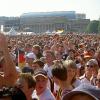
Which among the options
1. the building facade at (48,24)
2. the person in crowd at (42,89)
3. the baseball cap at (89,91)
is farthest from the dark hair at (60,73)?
the building facade at (48,24)

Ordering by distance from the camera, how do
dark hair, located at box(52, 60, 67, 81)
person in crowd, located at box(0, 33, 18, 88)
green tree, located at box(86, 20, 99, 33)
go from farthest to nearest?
green tree, located at box(86, 20, 99, 33)
dark hair, located at box(52, 60, 67, 81)
person in crowd, located at box(0, 33, 18, 88)

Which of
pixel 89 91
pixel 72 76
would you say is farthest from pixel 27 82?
pixel 89 91

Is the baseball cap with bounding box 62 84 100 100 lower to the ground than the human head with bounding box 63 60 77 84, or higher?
higher

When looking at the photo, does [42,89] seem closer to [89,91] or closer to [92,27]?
[89,91]

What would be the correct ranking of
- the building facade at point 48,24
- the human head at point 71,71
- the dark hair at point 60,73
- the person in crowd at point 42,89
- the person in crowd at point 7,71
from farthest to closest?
1. the building facade at point 48,24
2. the human head at point 71,71
3. the person in crowd at point 42,89
4. the dark hair at point 60,73
5. the person in crowd at point 7,71

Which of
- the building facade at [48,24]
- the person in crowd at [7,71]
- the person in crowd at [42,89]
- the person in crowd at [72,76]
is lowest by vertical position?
the building facade at [48,24]

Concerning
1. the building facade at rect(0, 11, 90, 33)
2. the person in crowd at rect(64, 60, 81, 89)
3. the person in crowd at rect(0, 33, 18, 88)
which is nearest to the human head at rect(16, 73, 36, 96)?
the person in crowd at rect(0, 33, 18, 88)

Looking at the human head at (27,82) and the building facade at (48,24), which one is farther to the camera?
the building facade at (48,24)

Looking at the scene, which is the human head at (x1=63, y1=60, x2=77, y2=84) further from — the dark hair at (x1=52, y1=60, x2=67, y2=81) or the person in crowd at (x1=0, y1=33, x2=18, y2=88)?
the person in crowd at (x1=0, y1=33, x2=18, y2=88)

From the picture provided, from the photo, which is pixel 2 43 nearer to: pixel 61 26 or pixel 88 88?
pixel 88 88

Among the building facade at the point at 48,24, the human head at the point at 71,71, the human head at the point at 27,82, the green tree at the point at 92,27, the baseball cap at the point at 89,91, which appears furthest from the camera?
the building facade at the point at 48,24

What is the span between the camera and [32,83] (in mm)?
4184

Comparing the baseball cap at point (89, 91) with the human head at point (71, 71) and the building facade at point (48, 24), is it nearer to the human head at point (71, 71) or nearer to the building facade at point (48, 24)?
the human head at point (71, 71)

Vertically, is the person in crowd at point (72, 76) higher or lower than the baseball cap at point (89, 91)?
lower
